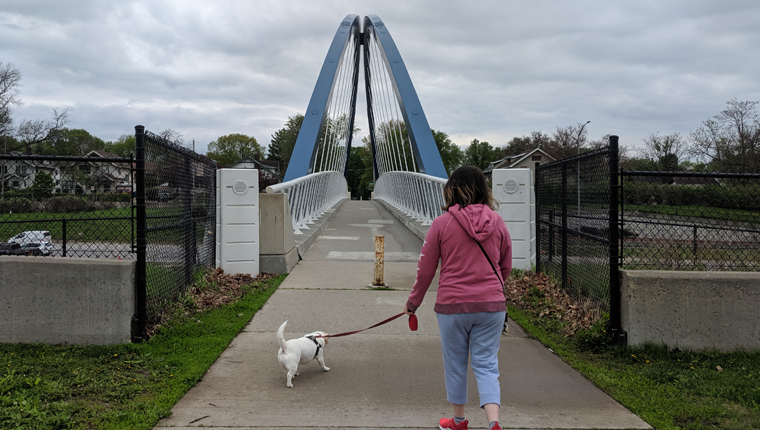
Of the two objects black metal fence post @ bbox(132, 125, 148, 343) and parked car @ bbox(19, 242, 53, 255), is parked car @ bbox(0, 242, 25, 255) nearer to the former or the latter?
parked car @ bbox(19, 242, 53, 255)

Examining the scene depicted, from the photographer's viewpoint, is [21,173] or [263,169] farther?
[263,169]

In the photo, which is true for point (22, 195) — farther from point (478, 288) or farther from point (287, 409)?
point (478, 288)

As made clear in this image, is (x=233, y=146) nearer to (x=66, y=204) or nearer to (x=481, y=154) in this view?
(x=481, y=154)

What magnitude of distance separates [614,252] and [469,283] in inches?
96.5

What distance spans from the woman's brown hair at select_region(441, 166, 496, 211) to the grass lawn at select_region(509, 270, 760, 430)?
5.80 feet

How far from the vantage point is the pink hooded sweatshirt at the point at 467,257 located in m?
3.00

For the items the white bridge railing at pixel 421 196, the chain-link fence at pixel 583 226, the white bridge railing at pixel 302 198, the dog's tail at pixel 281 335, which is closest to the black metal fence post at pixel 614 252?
the chain-link fence at pixel 583 226

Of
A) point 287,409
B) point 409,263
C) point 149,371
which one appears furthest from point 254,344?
point 409,263

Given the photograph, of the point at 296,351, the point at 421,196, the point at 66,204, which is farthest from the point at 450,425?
the point at 421,196

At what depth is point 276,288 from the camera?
7.51m

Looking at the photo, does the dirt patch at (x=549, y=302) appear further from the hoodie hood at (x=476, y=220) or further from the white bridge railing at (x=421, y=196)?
the white bridge railing at (x=421, y=196)

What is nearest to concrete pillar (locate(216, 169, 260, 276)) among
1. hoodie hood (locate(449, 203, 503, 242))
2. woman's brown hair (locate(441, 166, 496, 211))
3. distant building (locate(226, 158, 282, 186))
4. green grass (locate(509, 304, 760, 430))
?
green grass (locate(509, 304, 760, 430))

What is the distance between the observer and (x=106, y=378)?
4055 millimetres

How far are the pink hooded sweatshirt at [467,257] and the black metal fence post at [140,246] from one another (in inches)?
115
